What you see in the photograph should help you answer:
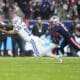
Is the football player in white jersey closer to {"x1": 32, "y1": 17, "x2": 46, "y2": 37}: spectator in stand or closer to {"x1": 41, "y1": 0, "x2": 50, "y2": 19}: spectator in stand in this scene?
{"x1": 32, "y1": 17, "x2": 46, "y2": 37}: spectator in stand

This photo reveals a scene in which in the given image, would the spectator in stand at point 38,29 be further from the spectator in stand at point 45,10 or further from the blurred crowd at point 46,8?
the spectator in stand at point 45,10

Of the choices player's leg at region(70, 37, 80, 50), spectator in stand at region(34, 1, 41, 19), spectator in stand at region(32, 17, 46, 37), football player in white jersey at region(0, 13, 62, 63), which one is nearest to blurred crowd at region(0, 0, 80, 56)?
spectator in stand at region(34, 1, 41, 19)

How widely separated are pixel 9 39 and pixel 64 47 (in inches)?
94.4

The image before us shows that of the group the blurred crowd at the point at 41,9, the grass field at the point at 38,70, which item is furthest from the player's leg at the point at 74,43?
the blurred crowd at the point at 41,9

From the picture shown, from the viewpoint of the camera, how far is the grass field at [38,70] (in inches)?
500

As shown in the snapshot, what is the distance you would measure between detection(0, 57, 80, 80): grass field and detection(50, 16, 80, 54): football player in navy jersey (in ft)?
4.52

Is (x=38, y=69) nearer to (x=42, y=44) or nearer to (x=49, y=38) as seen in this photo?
(x=42, y=44)

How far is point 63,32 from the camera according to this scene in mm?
18469

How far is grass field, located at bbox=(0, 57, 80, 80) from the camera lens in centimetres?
1270

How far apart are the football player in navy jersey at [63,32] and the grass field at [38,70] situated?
138cm

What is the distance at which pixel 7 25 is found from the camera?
803 inches

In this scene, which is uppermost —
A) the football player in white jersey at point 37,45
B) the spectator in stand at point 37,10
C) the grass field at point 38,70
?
the spectator in stand at point 37,10

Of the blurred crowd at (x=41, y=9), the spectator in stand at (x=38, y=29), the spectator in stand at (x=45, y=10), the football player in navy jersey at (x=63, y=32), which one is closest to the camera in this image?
the football player in navy jersey at (x=63, y=32)

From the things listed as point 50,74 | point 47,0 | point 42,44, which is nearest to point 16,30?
point 42,44
